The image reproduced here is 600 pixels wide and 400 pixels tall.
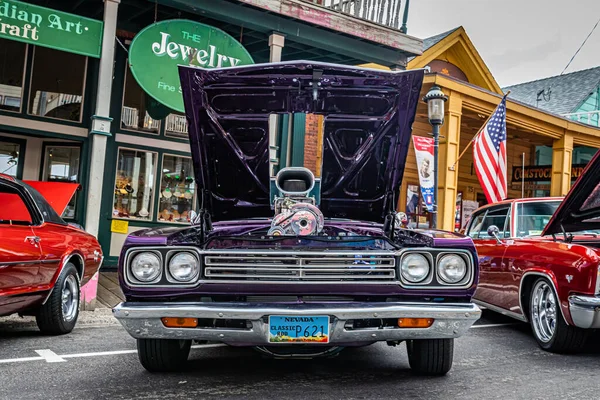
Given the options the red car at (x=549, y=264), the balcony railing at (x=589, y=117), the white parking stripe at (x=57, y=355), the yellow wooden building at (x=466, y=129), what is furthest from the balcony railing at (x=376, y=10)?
the balcony railing at (x=589, y=117)

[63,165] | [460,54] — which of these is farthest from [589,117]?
[63,165]

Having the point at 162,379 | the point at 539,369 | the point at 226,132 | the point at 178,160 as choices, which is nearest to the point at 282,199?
the point at 226,132

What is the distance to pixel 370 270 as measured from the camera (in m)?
3.52

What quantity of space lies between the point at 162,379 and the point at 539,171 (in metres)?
14.9

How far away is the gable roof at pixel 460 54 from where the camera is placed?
1507cm

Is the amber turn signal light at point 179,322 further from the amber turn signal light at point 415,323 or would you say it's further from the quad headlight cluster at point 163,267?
the amber turn signal light at point 415,323

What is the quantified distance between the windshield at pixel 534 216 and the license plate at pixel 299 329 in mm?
4033

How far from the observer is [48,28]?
720cm

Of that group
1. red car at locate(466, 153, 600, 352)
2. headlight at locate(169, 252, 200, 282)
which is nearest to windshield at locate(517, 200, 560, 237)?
red car at locate(466, 153, 600, 352)

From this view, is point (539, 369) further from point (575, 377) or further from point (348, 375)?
point (348, 375)

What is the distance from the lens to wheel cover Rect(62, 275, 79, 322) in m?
5.79

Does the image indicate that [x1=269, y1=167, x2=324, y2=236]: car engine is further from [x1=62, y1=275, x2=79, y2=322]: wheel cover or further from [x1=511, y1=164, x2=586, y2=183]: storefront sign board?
[x1=511, y1=164, x2=586, y2=183]: storefront sign board

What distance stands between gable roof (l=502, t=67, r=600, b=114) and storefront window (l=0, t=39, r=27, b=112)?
18034 millimetres

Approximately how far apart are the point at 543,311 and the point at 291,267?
10.4 ft
